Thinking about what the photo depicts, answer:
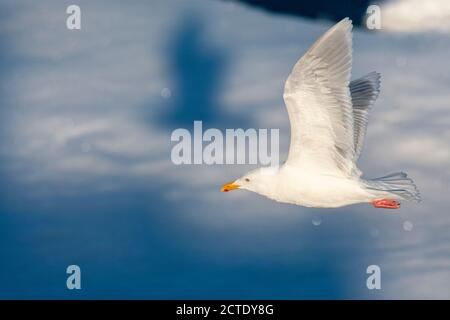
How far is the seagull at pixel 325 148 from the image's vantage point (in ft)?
21.7

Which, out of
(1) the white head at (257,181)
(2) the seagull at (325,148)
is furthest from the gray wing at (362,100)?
(1) the white head at (257,181)

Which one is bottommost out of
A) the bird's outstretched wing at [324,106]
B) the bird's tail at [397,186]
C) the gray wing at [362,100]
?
the bird's tail at [397,186]

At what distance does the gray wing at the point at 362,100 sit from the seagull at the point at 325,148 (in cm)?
2

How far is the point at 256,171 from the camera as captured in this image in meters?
7.36

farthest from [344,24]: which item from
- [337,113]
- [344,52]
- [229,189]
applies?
[229,189]

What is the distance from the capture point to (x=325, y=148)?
698cm

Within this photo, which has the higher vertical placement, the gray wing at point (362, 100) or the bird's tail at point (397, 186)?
the gray wing at point (362, 100)

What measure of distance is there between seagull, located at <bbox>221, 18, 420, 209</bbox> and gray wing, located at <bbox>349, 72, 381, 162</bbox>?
0.02 meters

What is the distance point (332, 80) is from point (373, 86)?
1.39 m

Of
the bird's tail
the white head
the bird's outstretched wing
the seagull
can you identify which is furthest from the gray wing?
the white head

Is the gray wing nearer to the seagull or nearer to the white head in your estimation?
the seagull

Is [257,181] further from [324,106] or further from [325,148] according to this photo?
[324,106]

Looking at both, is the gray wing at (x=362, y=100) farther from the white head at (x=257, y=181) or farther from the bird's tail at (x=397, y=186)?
the white head at (x=257, y=181)

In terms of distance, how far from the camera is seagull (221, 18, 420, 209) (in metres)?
6.61
